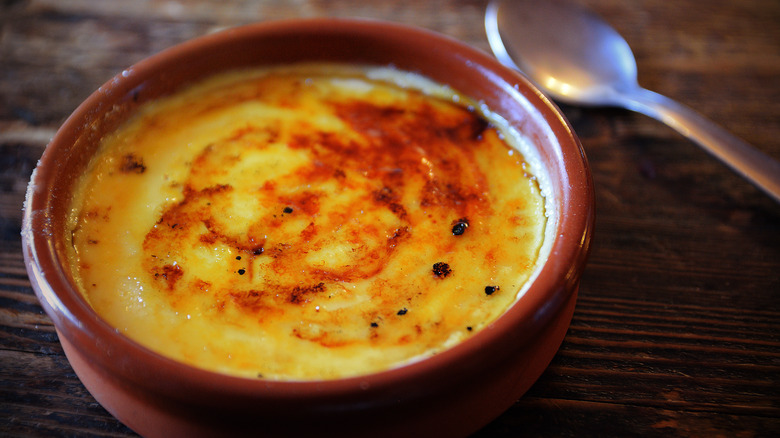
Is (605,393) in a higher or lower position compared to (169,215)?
lower

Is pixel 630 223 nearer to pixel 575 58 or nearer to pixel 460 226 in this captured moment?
pixel 460 226

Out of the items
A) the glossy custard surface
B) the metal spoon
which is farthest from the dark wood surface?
the glossy custard surface

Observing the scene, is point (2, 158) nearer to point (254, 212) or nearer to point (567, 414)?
point (254, 212)

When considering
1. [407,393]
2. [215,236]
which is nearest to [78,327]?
[215,236]

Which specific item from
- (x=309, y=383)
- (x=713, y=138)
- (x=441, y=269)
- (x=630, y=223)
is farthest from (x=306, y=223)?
(x=713, y=138)

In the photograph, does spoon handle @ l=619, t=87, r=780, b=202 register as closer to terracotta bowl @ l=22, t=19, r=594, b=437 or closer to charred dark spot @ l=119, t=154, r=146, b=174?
terracotta bowl @ l=22, t=19, r=594, b=437

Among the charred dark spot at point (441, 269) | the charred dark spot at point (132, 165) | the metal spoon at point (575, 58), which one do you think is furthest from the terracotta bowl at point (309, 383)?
the metal spoon at point (575, 58)

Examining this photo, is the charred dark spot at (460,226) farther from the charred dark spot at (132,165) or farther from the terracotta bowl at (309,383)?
the charred dark spot at (132,165)
